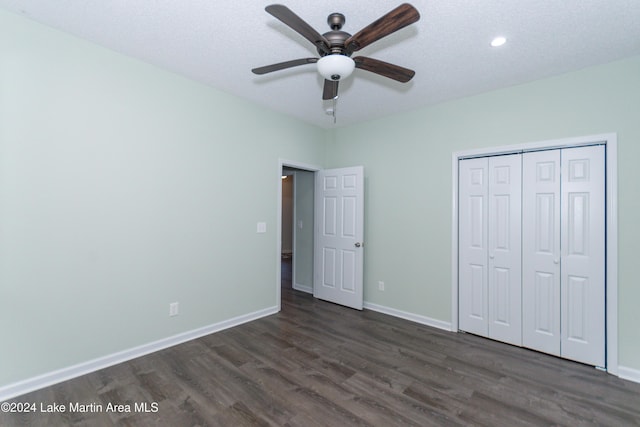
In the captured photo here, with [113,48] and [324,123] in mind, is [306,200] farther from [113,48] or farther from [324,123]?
[113,48]

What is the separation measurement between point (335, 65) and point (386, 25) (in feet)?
1.20

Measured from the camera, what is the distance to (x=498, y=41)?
7.40 ft

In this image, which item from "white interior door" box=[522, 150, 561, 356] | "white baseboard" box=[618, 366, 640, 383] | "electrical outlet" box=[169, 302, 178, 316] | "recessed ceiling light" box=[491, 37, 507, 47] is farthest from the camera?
"electrical outlet" box=[169, 302, 178, 316]

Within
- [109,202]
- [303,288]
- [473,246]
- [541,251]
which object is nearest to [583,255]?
[541,251]

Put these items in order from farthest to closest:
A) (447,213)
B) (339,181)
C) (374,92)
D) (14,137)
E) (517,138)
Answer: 1. (339,181)
2. (447,213)
3. (374,92)
4. (517,138)
5. (14,137)

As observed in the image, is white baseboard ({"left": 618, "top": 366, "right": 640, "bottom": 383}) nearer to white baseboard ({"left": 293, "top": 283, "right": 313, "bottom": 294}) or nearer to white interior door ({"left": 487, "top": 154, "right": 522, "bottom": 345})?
white interior door ({"left": 487, "top": 154, "right": 522, "bottom": 345})

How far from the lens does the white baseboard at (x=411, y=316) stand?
11.3 ft

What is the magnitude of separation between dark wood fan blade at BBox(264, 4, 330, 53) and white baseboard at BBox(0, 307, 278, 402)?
2.94 metres

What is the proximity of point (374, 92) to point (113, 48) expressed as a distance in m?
2.50

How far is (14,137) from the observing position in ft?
6.82

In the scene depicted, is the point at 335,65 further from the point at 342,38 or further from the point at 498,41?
the point at 498,41

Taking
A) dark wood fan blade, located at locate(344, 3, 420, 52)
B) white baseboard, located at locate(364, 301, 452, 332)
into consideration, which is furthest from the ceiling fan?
white baseboard, located at locate(364, 301, 452, 332)

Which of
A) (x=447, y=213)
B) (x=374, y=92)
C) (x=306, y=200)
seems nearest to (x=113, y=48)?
(x=374, y=92)

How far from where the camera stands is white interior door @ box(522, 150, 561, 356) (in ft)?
9.16
